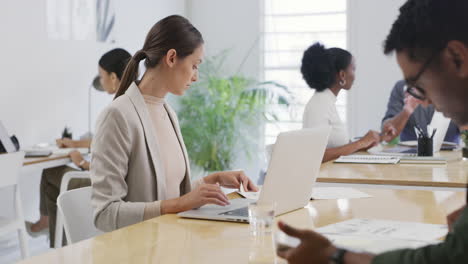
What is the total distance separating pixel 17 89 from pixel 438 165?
10.1 feet

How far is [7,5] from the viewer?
4547 millimetres

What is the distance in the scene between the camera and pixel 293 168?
1.80 metres

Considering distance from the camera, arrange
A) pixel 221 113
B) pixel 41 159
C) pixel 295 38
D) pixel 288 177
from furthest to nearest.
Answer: pixel 295 38 < pixel 221 113 < pixel 41 159 < pixel 288 177

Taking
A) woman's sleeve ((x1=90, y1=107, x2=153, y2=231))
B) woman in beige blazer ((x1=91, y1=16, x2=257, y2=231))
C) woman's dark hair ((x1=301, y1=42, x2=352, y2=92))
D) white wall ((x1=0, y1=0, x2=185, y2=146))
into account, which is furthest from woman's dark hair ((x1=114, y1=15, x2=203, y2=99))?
white wall ((x1=0, y1=0, x2=185, y2=146))

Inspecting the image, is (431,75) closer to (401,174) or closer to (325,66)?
(401,174)

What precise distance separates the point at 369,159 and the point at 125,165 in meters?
1.56

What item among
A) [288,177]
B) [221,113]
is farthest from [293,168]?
[221,113]

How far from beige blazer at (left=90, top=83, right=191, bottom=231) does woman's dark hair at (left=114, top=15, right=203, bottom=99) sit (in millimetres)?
123

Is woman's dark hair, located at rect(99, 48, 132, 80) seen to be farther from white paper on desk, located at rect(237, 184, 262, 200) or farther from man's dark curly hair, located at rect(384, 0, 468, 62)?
man's dark curly hair, located at rect(384, 0, 468, 62)

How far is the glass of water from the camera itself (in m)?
1.37

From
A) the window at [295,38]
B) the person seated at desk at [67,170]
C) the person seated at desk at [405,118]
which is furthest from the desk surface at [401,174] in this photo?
the window at [295,38]

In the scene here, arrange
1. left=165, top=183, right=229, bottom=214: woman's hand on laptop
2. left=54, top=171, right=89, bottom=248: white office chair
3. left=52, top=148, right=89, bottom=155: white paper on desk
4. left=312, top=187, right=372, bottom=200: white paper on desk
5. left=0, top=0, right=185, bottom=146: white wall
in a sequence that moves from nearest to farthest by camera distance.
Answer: left=165, top=183, right=229, bottom=214: woman's hand on laptop < left=312, top=187, right=372, bottom=200: white paper on desk < left=54, top=171, right=89, bottom=248: white office chair < left=52, top=148, right=89, bottom=155: white paper on desk < left=0, top=0, right=185, bottom=146: white wall

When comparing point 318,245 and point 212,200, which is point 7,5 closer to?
point 212,200

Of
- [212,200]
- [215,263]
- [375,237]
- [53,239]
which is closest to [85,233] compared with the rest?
[212,200]
